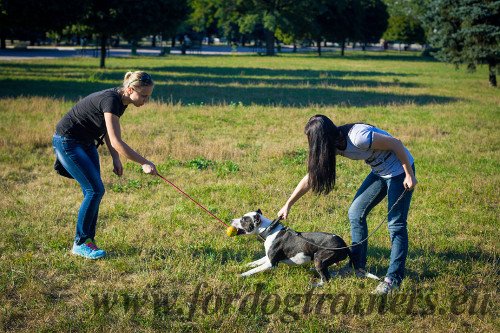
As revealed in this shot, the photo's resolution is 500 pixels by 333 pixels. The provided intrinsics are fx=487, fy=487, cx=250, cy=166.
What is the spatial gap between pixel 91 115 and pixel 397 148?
3418mm

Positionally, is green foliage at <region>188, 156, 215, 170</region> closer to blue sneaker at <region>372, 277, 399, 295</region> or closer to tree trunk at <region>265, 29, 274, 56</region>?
blue sneaker at <region>372, 277, 399, 295</region>

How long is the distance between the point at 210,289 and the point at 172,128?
9.30 metres

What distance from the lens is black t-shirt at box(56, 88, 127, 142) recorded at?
548 centimetres

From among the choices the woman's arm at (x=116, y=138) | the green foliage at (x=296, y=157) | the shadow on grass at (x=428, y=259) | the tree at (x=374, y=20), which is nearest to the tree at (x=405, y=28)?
the tree at (x=374, y=20)

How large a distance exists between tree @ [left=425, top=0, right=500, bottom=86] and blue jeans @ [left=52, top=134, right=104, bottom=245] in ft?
87.4

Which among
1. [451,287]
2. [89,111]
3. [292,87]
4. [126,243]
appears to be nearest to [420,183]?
[451,287]

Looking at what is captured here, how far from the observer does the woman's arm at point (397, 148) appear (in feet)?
15.8

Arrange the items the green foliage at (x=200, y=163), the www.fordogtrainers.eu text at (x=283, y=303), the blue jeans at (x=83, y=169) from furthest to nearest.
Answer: the green foliage at (x=200, y=163) → the blue jeans at (x=83, y=169) → the www.fordogtrainers.eu text at (x=283, y=303)

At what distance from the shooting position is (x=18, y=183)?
911 cm

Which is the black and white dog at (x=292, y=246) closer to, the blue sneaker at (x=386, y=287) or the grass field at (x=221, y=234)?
the grass field at (x=221, y=234)

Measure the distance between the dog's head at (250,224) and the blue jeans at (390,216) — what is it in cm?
111

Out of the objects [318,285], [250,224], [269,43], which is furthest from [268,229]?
[269,43]

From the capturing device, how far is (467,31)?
90.2 ft

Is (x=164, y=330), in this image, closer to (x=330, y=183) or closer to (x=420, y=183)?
(x=330, y=183)
